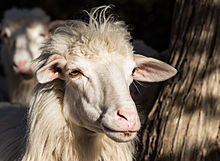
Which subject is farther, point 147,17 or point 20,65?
point 147,17

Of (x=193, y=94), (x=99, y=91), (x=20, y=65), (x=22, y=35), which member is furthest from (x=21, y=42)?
(x=99, y=91)

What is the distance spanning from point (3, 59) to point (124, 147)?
4004 millimetres

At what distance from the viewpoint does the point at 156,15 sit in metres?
8.33

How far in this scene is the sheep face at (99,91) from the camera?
285cm

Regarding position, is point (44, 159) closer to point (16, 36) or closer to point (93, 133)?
point (93, 133)

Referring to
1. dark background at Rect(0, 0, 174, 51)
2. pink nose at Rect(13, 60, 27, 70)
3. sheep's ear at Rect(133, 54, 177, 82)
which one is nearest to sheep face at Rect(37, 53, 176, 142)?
sheep's ear at Rect(133, 54, 177, 82)

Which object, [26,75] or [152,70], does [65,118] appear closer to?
[152,70]

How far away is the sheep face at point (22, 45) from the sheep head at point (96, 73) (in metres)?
2.32

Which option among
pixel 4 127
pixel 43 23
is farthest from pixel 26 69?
pixel 4 127

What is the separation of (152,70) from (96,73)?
67 cm

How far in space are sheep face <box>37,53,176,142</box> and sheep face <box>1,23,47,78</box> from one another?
253 centimetres

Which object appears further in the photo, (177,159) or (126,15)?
(126,15)

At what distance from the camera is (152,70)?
11.8 ft

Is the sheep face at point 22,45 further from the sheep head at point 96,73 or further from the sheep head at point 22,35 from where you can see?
the sheep head at point 96,73
